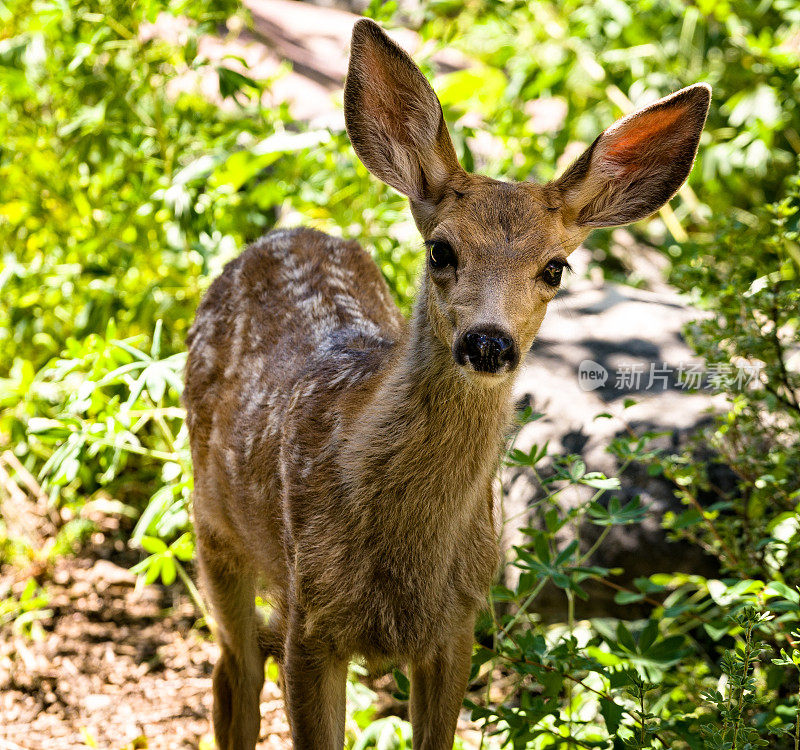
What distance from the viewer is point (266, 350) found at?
3207mm

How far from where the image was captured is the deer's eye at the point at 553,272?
2.52 m

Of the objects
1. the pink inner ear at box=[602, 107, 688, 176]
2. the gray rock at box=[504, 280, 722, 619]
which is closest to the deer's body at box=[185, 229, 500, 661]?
the pink inner ear at box=[602, 107, 688, 176]

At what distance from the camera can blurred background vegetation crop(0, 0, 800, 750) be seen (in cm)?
293

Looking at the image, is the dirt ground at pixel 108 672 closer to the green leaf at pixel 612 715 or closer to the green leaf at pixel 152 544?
the green leaf at pixel 152 544

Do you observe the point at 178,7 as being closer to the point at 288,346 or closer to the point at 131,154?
the point at 131,154

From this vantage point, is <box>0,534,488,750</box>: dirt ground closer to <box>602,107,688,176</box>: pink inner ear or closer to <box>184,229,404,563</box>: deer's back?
<box>184,229,404,563</box>: deer's back

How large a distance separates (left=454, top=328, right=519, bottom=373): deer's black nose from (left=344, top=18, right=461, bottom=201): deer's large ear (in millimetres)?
693

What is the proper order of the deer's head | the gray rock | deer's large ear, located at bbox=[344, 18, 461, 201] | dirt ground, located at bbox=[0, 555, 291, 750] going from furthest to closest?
the gray rock < dirt ground, located at bbox=[0, 555, 291, 750] < deer's large ear, located at bbox=[344, 18, 461, 201] < the deer's head

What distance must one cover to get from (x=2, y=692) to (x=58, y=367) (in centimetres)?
152

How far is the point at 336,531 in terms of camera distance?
8.32 feet

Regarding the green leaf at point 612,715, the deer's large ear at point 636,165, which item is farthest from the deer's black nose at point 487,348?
the green leaf at point 612,715

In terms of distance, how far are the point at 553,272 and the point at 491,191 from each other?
0.29 meters

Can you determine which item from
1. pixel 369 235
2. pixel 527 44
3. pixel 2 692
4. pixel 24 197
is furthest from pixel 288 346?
pixel 527 44

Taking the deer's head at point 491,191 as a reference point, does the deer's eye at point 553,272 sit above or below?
below
